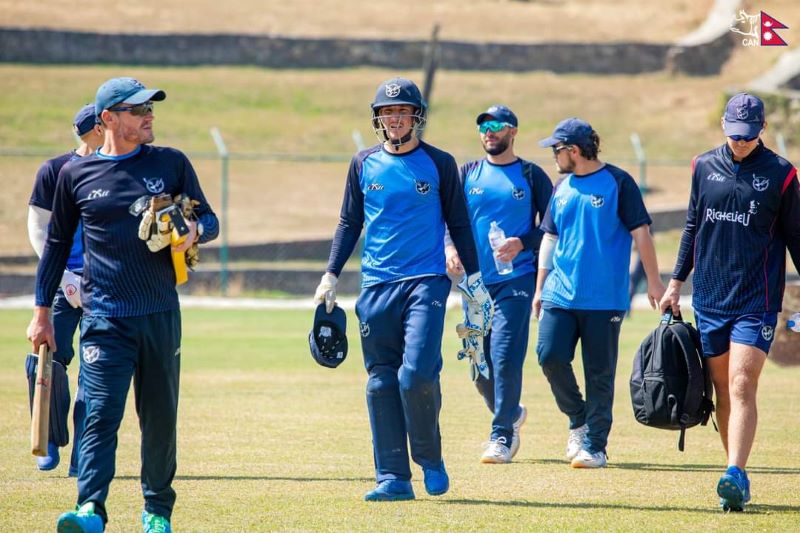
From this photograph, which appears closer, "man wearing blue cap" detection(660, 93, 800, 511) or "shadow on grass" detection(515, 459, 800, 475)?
"man wearing blue cap" detection(660, 93, 800, 511)

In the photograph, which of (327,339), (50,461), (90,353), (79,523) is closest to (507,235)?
(327,339)

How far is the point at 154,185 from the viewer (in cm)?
650

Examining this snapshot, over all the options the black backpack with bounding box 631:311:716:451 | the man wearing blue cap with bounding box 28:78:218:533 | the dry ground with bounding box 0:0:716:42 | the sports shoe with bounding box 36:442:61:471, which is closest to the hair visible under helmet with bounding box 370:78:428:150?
the man wearing blue cap with bounding box 28:78:218:533

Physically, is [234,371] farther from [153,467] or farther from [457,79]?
[457,79]

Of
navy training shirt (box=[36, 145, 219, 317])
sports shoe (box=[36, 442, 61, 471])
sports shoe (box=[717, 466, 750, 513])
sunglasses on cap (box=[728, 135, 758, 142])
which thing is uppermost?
sunglasses on cap (box=[728, 135, 758, 142])

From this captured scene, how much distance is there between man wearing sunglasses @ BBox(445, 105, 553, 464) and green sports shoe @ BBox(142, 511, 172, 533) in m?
3.24

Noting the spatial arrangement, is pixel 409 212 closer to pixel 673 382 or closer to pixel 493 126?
pixel 673 382

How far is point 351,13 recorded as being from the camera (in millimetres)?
56531

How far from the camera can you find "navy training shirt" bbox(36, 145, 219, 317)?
6480 millimetres

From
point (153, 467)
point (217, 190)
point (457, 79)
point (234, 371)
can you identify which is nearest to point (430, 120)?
point (457, 79)

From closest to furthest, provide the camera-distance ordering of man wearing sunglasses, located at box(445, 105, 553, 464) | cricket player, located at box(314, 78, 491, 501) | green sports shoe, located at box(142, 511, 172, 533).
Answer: green sports shoe, located at box(142, 511, 172, 533)
cricket player, located at box(314, 78, 491, 501)
man wearing sunglasses, located at box(445, 105, 553, 464)

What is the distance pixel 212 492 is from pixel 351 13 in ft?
164

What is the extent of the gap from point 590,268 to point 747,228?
176cm

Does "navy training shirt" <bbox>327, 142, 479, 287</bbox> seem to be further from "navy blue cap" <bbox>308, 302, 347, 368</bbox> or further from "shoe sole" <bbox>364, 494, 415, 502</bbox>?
"shoe sole" <bbox>364, 494, 415, 502</bbox>
